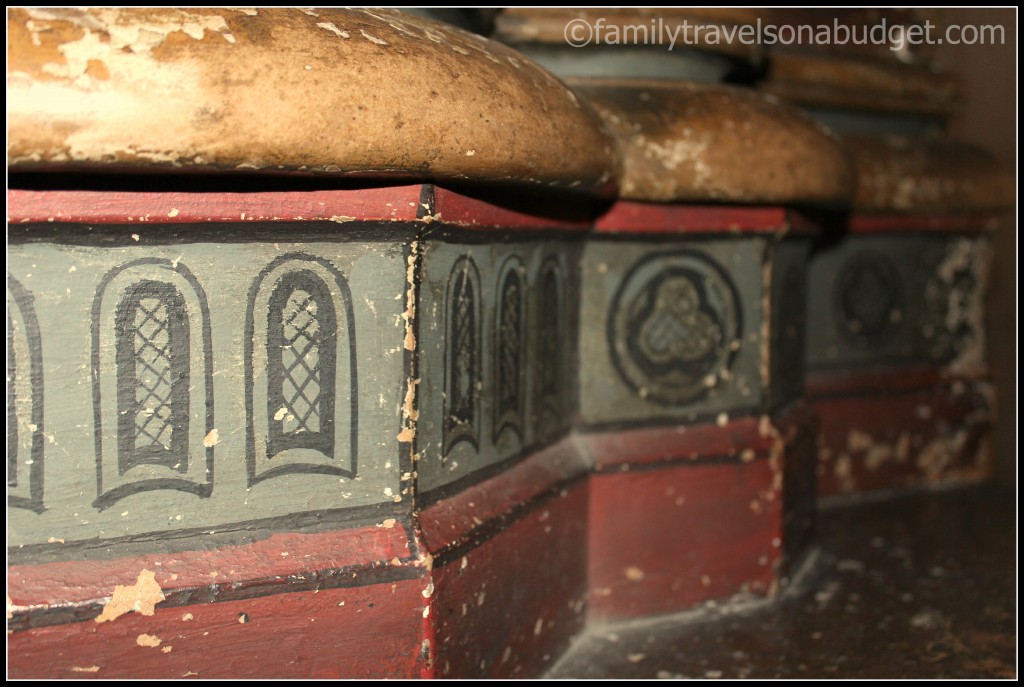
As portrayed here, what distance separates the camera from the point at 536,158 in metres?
1.13

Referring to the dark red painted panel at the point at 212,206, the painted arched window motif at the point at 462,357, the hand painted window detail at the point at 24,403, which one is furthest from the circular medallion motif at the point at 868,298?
the hand painted window detail at the point at 24,403

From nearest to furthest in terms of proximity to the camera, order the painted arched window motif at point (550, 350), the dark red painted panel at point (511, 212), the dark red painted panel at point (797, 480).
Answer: the dark red painted panel at point (511, 212)
the painted arched window motif at point (550, 350)
the dark red painted panel at point (797, 480)

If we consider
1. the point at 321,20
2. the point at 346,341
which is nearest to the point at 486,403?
the point at 346,341

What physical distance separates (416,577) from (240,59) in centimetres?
55

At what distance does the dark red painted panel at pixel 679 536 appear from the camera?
1528mm

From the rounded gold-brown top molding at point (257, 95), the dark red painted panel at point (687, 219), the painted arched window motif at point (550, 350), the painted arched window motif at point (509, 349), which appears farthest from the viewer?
the dark red painted panel at point (687, 219)

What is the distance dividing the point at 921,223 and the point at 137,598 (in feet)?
6.46

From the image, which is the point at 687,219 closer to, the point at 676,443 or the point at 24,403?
the point at 676,443

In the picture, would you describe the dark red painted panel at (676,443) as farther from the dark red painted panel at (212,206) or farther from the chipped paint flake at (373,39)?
the chipped paint flake at (373,39)

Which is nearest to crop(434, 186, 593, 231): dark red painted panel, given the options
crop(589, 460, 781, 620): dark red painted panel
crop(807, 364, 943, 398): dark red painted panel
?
A: crop(589, 460, 781, 620): dark red painted panel

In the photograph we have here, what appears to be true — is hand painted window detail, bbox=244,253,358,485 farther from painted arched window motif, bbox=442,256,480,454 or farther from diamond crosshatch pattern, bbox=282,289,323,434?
painted arched window motif, bbox=442,256,480,454

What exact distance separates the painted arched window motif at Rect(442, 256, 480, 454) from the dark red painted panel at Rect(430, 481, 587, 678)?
0.45 feet

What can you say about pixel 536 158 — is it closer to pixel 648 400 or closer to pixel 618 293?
pixel 618 293

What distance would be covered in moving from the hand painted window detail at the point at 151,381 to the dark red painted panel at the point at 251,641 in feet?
0.41
